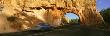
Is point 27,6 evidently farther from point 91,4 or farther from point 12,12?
point 91,4

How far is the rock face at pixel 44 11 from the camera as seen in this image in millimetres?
28266

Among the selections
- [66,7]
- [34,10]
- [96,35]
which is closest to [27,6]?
[34,10]

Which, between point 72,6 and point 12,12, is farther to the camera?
point 72,6

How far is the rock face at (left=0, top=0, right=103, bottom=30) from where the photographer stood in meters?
28.3

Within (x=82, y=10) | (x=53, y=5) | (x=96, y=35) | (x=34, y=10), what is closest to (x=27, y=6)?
(x=34, y=10)

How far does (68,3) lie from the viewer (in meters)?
36.2

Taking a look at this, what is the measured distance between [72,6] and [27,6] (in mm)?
7135

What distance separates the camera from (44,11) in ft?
116

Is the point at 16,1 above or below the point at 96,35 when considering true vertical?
above

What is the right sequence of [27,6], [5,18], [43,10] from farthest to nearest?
1. [43,10]
2. [27,6]
3. [5,18]

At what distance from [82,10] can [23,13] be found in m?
10.4

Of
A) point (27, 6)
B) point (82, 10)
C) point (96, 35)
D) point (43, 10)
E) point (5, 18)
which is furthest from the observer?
point (82, 10)

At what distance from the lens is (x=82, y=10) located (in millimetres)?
38000

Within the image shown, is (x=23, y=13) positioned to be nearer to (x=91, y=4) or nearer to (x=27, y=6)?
(x=27, y=6)
